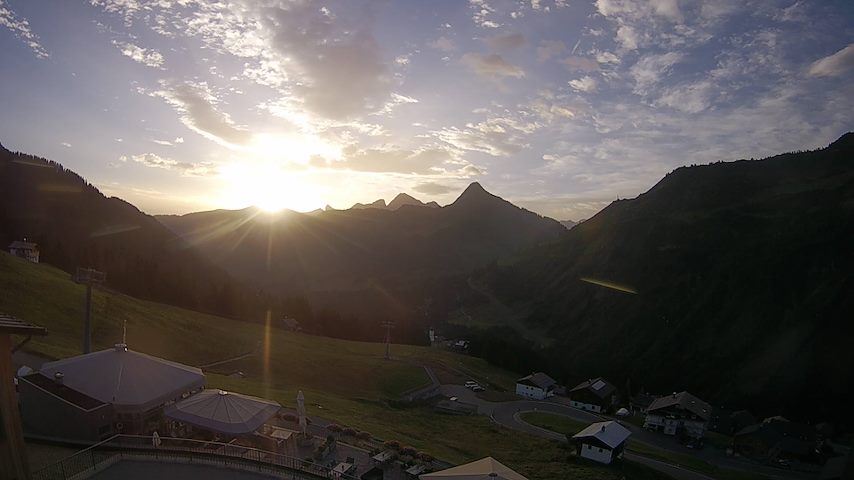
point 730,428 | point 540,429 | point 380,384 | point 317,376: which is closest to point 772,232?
point 730,428

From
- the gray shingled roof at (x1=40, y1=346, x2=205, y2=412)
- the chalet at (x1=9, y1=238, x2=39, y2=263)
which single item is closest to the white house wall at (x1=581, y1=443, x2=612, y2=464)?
the gray shingled roof at (x1=40, y1=346, x2=205, y2=412)

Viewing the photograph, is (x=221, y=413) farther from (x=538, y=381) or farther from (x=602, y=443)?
(x=538, y=381)

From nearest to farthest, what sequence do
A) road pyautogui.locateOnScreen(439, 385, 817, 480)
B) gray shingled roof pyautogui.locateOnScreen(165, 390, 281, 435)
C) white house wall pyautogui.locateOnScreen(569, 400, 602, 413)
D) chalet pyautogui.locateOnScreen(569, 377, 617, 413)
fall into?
gray shingled roof pyautogui.locateOnScreen(165, 390, 281, 435) → road pyautogui.locateOnScreen(439, 385, 817, 480) → white house wall pyautogui.locateOnScreen(569, 400, 602, 413) → chalet pyautogui.locateOnScreen(569, 377, 617, 413)

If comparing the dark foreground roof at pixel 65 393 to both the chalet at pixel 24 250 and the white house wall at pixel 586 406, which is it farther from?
the chalet at pixel 24 250

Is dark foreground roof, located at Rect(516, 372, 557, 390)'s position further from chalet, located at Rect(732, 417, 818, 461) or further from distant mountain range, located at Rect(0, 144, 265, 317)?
distant mountain range, located at Rect(0, 144, 265, 317)

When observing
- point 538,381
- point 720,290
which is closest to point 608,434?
→ point 538,381

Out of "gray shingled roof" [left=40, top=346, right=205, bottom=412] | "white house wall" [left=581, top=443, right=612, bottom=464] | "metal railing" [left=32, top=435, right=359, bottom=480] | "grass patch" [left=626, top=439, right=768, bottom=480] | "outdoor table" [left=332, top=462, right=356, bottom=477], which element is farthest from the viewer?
"grass patch" [left=626, top=439, right=768, bottom=480]
